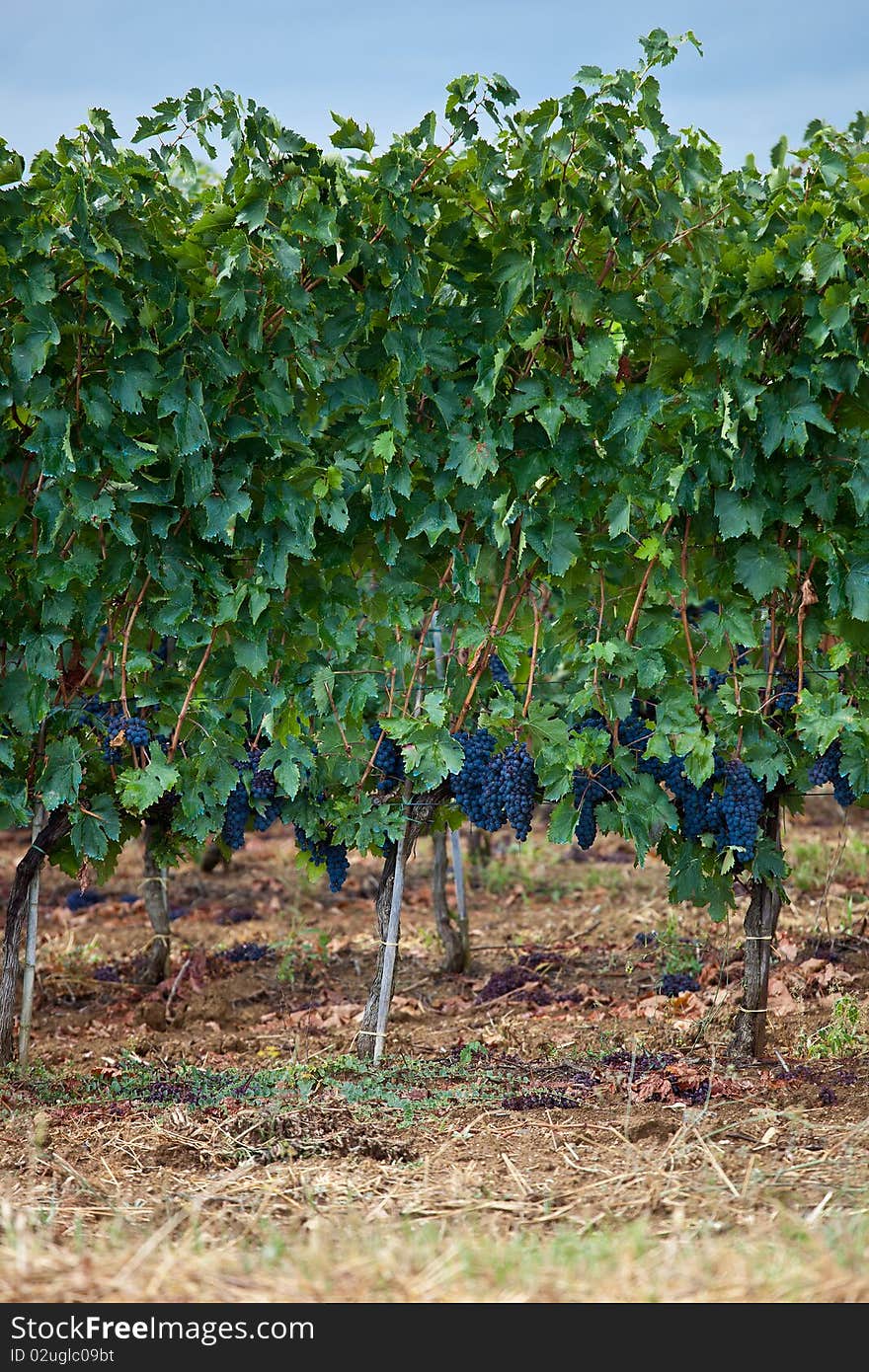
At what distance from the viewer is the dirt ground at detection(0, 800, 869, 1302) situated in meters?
2.69

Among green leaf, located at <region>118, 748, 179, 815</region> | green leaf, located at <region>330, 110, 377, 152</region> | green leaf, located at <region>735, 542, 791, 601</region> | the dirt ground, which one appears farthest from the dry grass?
green leaf, located at <region>330, 110, 377, 152</region>

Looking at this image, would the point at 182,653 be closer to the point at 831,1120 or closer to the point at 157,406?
the point at 157,406

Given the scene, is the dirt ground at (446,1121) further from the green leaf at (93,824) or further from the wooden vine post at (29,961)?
the green leaf at (93,824)

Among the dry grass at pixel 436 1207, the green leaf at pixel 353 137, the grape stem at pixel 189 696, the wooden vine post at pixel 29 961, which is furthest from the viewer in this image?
the wooden vine post at pixel 29 961

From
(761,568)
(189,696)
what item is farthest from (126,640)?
(761,568)

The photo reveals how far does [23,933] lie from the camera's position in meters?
4.68

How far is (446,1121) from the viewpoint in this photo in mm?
3986

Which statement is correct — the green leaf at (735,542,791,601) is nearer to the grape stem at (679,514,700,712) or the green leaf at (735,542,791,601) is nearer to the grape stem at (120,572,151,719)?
the grape stem at (679,514,700,712)

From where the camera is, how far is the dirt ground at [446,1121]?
8.84 ft

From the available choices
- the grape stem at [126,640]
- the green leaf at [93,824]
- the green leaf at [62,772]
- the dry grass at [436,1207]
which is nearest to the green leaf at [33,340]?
the grape stem at [126,640]

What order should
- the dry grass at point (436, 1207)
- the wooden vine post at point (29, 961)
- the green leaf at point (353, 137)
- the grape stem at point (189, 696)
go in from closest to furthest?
the dry grass at point (436, 1207) → the green leaf at point (353, 137) → the grape stem at point (189, 696) → the wooden vine post at point (29, 961)

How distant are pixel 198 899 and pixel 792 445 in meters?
4.95

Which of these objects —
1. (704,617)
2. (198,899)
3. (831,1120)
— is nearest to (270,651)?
(704,617)

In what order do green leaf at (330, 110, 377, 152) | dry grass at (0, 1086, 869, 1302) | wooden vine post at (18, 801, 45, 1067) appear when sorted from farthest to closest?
1. wooden vine post at (18, 801, 45, 1067)
2. green leaf at (330, 110, 377, 152)
3. dry grass at (0, 1086, 869, 1302)
